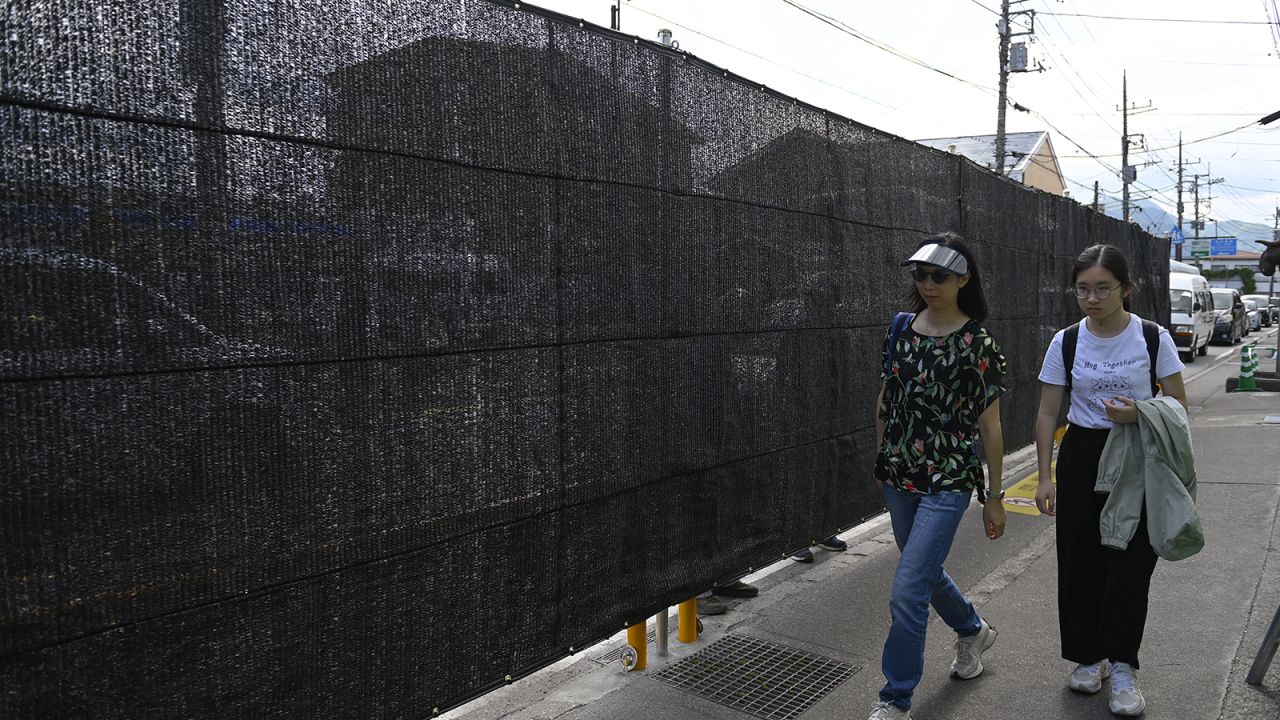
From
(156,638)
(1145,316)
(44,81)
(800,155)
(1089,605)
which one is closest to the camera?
(44,81)

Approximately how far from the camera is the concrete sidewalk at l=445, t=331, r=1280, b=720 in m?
3.74

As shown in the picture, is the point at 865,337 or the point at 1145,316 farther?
the point at 1145,316

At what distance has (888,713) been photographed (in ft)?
11.1

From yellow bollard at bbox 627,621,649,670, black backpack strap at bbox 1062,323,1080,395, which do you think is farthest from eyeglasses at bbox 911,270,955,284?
yellow bollard at bbox 627,621,649,670

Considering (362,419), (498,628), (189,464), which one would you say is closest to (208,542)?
(189,464)

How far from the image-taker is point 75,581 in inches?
75.8

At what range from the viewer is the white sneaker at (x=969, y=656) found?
13.1 ft

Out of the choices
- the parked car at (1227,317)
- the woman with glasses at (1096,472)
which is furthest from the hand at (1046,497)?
the parked car at (1227,317)

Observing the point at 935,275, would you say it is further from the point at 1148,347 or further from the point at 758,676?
the point at 758,676

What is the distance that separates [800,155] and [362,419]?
282 cm

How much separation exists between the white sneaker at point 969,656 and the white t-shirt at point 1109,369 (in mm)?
1041

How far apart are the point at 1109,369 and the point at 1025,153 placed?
49.9m

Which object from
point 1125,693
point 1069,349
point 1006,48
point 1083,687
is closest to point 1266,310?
point 1006,48

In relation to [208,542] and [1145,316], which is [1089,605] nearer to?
[208,542]
